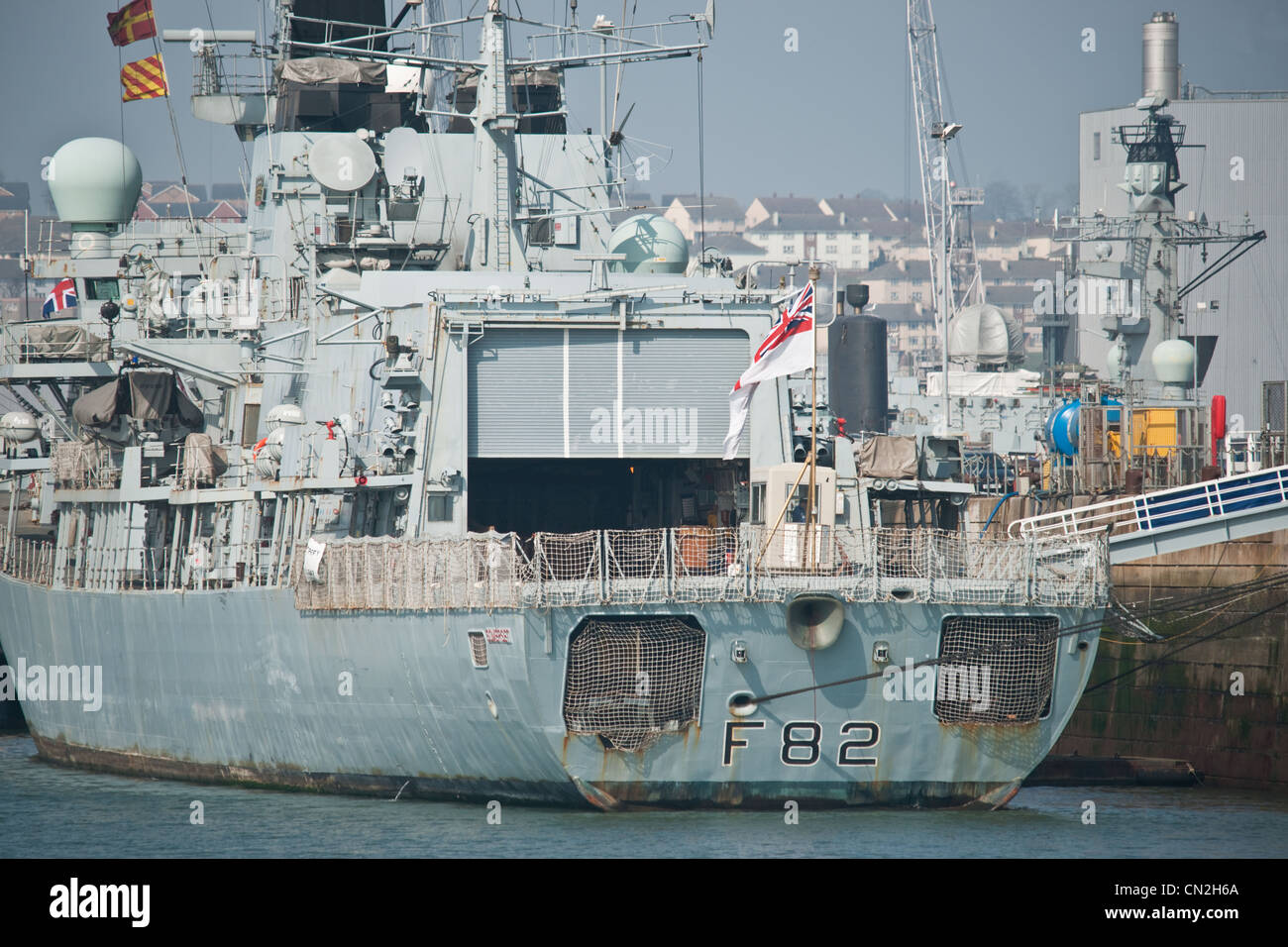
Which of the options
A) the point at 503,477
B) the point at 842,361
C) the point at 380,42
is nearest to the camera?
the point at 503,477

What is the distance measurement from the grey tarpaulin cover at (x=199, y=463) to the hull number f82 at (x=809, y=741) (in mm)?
12819

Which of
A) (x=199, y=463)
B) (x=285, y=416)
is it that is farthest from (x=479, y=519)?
(x=199, y=463)

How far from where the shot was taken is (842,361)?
189 ft

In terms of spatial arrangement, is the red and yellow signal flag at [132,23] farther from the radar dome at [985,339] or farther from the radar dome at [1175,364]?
the radar dome at [985,339]

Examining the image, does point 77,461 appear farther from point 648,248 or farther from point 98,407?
point 648,248

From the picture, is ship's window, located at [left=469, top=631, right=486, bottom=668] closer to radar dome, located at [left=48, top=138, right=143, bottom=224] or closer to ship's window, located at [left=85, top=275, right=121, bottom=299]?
ship's window, located at [left=85, top=275, right=121, bottom=299]

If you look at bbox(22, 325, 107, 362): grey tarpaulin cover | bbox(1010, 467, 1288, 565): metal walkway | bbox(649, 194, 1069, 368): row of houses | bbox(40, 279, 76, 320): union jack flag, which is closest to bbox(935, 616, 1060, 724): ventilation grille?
bbox(1010, 467, 1288, 565): metal walkway

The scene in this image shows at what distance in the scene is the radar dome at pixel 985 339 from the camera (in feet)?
209

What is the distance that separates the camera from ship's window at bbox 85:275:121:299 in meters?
39.2

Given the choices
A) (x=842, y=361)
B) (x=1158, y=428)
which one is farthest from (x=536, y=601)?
(x=842, y=361)

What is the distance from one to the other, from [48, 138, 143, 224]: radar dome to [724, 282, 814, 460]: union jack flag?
65.5 feet

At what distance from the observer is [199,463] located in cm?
3262
